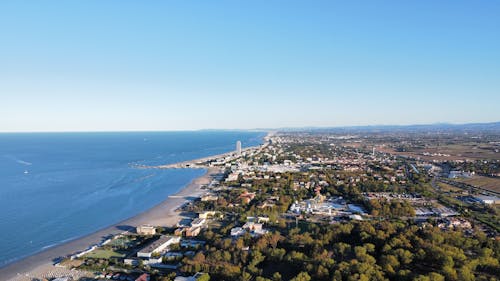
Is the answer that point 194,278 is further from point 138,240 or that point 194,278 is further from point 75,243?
Result: point 75,243

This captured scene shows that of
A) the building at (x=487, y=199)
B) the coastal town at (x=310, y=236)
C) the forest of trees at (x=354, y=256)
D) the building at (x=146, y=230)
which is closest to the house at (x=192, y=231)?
the coastal town at (x=310, y=236)

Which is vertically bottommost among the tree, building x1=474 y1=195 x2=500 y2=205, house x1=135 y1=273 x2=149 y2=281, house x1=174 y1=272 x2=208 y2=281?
building x1=474 y1=195 x2=500 y2=205

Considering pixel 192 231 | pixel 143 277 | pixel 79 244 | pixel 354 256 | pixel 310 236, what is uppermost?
pixel 354 256

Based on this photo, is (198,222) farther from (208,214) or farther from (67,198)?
(67,198)

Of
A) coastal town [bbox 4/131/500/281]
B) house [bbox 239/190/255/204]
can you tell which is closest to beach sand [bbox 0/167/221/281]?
coastal town [bbox 4/131/500/281]

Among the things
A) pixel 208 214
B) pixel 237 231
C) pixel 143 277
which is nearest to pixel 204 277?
pixel 143 277

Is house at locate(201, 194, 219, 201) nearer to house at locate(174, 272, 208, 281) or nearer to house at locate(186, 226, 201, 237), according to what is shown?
house at locate(186, 226, 201, 237)

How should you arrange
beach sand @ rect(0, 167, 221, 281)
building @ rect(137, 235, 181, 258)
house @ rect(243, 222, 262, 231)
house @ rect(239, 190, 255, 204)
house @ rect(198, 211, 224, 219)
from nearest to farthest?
beach sand @ rect(0, 167, 221, 281) < building @ rect(137, 235, 181, 258) < house @ rect(243, 222, 262, 231) < house @ rect(198, 211, 224, 219) < house @ rect(239, 190, 255, 204)

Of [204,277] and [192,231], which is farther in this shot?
[192,231]
